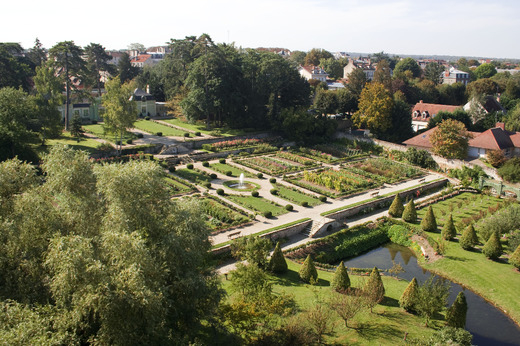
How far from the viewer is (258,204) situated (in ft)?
114

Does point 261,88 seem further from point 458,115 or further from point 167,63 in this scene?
point 458,115

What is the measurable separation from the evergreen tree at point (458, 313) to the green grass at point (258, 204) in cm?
1544

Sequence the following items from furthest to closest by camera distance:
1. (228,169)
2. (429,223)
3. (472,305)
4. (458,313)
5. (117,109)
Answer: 1. (228,169)
2. (117,109)
3. (429,223)
4. (472,305)
5. (458,313)

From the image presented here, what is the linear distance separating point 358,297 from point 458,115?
4846cm

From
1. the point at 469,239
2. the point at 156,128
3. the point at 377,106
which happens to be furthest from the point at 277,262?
the point at 156,128

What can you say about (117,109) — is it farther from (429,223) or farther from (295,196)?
(429,223)

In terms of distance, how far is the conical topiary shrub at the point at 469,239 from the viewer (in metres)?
28.7

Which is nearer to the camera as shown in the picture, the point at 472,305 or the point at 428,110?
the point at 472,305

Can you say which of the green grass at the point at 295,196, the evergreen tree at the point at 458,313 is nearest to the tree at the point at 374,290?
the evergreen tree at the point at 458,313

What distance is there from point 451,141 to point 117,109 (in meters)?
36.2

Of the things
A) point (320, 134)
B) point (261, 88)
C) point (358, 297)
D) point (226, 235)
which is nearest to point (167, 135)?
point (261, 88)

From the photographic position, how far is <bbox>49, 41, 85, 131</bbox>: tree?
168 feet

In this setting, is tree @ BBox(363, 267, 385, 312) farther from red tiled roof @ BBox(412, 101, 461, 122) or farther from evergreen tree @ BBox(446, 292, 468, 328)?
red tiled roof @ BBox(412, 101, 461, 122)

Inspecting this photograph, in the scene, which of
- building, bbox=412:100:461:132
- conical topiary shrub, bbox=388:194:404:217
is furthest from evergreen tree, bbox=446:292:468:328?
building, bbox=412:100:461:132
